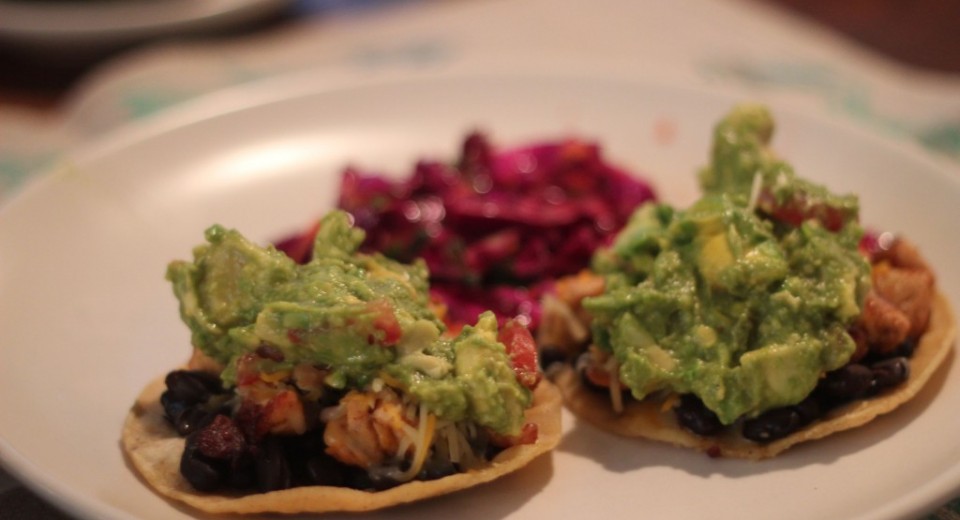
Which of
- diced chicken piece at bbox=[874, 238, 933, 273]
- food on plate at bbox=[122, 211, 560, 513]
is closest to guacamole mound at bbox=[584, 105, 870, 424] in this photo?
diced chicken piece at bbox=[874, 238, 933, 273]

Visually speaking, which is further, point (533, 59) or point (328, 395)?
point (533, 59)

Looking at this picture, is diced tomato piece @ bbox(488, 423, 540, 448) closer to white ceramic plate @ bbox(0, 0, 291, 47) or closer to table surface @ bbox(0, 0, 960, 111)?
white ceramic plate @ bbox(0, 0, 291, 47)

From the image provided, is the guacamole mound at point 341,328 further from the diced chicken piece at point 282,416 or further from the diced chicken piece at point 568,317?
the diced chicken piece at point 568,317

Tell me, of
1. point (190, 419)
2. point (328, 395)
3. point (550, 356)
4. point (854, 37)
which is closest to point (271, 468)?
point (328, 395)

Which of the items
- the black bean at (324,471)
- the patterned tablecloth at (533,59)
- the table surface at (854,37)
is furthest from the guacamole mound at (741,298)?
the table surface at (854,37)

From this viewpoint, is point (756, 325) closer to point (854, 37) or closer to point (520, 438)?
point (520, 438)

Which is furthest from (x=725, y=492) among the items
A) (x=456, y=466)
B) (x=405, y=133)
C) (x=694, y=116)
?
(x=405, y=133)
